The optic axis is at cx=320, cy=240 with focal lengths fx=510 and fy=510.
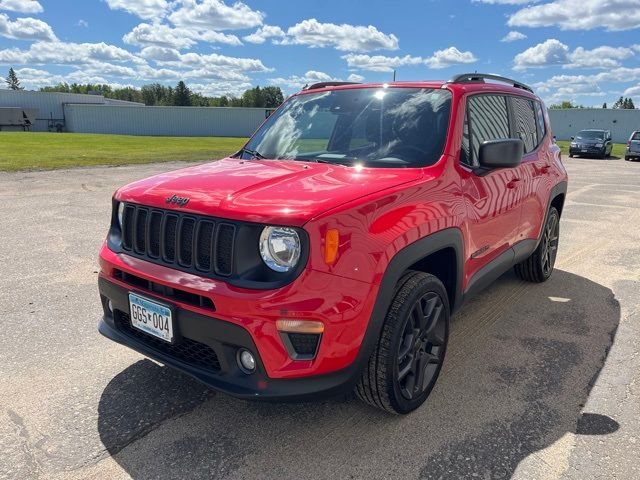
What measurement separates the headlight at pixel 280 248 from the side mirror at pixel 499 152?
1.55 m

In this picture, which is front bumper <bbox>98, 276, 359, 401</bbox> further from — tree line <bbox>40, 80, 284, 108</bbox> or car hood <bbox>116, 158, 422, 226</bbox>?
tree line <bbox>40, 80, 284, 108</bbox>

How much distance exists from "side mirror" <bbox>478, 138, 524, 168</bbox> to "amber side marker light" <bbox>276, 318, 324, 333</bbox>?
165cm

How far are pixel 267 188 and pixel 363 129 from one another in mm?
1173

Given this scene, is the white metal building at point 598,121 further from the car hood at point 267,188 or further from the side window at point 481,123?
the car hood at point 267,188

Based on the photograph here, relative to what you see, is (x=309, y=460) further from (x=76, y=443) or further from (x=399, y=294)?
(x=76, y=443)

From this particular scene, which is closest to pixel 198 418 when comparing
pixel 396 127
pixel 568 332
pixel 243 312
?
pixel 243 312

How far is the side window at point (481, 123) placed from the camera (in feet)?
11.3

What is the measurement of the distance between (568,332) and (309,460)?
2637 millimetres

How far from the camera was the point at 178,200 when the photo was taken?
8.55 ft

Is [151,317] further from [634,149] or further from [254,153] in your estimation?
[634,149]

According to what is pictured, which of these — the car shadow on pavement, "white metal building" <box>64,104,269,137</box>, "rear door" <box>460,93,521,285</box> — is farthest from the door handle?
"white metal building" <box>64,104,269,137</box>

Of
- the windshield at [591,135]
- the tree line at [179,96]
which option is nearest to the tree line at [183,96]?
the tree line at [179,96]

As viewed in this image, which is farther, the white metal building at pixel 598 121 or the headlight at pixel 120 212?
the white metal building at pixel 598 121

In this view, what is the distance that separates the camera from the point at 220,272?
7.88 feet
